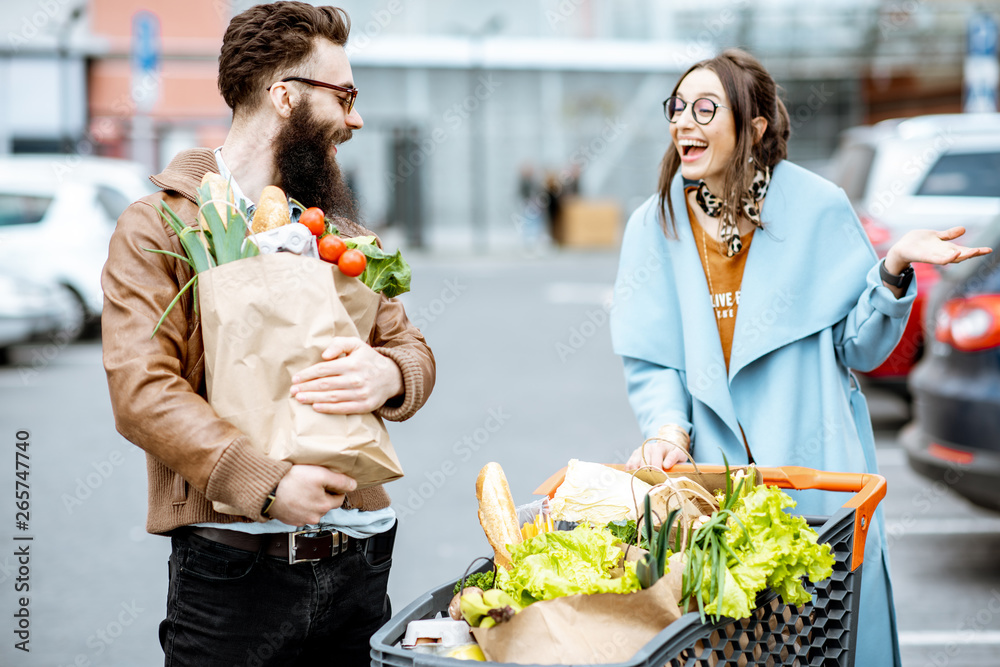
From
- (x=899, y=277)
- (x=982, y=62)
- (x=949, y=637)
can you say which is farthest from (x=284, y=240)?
(x=982, y=62)

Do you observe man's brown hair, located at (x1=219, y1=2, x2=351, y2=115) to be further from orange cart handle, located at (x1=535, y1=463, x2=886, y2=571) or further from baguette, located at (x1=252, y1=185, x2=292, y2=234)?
orange cart handle, located at (x1=535, y1=463, x2=886, y2=571)

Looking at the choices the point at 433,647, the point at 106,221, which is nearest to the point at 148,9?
the point at 106,221

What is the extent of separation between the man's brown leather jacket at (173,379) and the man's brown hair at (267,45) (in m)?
0.19

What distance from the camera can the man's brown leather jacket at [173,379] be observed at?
185 centimetres

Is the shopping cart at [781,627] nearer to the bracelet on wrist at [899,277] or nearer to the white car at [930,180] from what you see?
the bracelet on wrist at [899,277]

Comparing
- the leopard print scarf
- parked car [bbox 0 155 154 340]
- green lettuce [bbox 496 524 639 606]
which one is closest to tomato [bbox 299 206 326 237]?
green lettuce [bbox 496 524 639 606]

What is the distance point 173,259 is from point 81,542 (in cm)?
423

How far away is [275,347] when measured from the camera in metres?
1.83

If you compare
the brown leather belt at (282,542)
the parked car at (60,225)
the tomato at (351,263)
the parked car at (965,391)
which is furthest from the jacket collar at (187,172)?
the parked car at (60,225)

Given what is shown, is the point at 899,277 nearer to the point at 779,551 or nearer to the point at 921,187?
the point at 779,551

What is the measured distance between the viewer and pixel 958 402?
4.86 meters

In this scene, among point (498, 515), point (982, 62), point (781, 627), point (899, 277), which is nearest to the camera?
point (781, 627)

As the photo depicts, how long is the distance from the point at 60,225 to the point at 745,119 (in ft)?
35.2

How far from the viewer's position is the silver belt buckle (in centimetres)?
214
